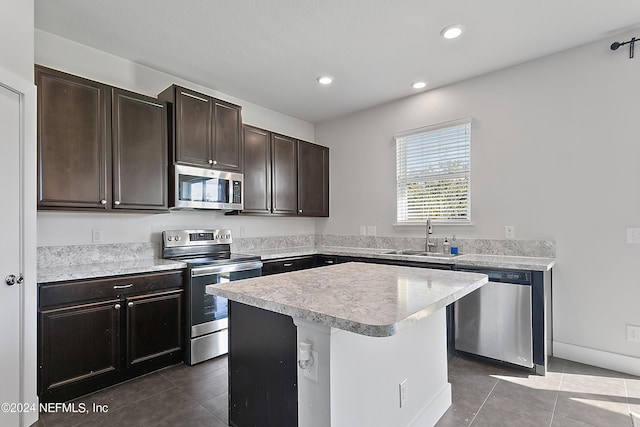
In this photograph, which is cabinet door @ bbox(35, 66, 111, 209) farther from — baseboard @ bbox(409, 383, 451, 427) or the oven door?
baseboard @ bbox(409, 383, 451, 427)

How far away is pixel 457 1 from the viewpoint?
2176mm

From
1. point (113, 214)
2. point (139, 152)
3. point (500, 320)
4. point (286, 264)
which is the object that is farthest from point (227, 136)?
point (500, 320)

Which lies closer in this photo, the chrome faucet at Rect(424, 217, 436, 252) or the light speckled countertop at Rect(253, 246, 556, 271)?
the light speckled countertop at Rect(253, 246, 556, 271)

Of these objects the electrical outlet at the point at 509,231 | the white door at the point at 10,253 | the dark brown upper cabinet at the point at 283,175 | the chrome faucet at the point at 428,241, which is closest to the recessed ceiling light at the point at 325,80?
the dark brown upper cabinet at the point at 283,175

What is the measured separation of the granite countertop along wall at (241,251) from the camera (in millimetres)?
2408

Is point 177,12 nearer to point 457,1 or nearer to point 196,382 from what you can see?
point 457,1

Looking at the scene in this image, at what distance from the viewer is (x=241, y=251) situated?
3.88 metres

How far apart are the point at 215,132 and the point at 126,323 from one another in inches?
74.0

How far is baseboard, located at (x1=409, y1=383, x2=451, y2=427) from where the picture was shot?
1.77 meters

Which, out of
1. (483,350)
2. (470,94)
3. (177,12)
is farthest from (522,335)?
(177,12)

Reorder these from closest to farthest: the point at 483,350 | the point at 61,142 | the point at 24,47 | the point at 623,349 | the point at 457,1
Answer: the point at 24,47 < the point at 457,1 < the point at 61,142 < the point at 623,349 < the point at 483,350

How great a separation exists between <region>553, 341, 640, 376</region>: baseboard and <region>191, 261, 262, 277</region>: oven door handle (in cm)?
286

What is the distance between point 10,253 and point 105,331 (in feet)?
2.67

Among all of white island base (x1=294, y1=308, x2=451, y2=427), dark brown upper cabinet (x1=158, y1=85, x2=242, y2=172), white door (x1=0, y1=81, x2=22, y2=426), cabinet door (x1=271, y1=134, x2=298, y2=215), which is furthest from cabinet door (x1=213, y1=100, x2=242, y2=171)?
white island base (x1=294, y1=308, x2=451, y2=427)
